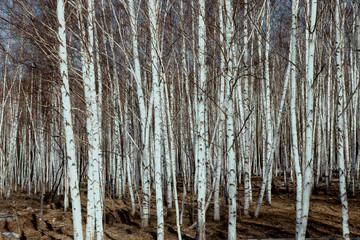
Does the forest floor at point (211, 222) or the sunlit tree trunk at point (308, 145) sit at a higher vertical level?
the sunlit tree trunk at point (308, 145)

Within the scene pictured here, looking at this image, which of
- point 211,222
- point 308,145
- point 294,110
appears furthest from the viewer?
point 211,222

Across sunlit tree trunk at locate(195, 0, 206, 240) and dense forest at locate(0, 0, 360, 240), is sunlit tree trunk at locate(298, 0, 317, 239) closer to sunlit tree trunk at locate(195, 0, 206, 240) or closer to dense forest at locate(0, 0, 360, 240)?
dense forest at locate(0, 0, 360, 240)

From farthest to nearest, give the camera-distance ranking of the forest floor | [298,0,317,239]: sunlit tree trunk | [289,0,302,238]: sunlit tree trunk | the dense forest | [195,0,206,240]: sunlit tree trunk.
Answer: the forest floor → [289,0,302,238]: sunlit tree trunk → [195,0,206,240]: sunlit tree trunk → the dense forest → [298,0,317,239]: sunlit tree trunk

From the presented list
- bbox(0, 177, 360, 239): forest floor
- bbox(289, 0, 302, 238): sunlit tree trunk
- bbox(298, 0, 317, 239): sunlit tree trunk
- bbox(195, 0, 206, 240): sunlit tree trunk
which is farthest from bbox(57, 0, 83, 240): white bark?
bbox(289, 0, 302, 238): sunlit tree trunk

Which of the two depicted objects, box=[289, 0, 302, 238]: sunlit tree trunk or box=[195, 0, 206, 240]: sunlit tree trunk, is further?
box=[289, 0, 302, 238]: sunlit tree trunk

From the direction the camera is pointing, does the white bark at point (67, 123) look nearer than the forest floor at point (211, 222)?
Yes

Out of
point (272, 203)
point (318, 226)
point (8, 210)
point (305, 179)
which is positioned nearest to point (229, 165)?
point (305, 179)

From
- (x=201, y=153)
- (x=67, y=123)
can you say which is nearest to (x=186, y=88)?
(x=201, y=153)

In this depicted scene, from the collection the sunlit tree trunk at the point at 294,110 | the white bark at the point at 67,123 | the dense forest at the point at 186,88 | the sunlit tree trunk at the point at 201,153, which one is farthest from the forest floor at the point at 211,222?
the white bark at the point at 67,123

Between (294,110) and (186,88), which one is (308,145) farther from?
(186,88)

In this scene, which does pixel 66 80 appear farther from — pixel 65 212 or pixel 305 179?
pixel 65 212

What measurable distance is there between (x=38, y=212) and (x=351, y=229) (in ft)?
28.1

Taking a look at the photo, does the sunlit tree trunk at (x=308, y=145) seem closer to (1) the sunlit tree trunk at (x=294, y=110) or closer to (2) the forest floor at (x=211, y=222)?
(1) the sunlit tree trunk at (x=294, y=110)

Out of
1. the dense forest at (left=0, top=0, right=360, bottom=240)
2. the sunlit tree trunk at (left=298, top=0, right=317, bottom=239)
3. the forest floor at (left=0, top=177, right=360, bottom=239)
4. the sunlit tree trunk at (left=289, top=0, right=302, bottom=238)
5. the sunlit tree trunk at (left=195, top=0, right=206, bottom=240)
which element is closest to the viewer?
the sunlit tree trunk at (left=298, top=0, right=317, bottom=239)
